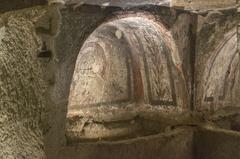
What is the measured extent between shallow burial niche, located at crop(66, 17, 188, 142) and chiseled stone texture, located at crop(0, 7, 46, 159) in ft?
3.28

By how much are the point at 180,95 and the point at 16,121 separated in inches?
68.6

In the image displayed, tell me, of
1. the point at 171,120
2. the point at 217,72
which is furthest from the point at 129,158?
the point at 217,72

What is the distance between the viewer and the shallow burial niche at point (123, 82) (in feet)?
13.2

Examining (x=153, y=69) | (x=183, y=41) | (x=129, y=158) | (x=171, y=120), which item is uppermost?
(x=183, y=41)

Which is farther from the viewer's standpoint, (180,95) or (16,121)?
(180,95)

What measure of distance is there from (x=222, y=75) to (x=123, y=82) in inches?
41.7

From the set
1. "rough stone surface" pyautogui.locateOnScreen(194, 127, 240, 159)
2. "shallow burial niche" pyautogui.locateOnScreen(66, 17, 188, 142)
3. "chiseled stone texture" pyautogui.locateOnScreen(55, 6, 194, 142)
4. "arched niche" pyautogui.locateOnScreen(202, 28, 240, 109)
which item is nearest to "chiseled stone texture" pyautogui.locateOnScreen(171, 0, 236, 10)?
"chiseled stone texture" pyautogui.locateOnScreen(55, 6, 194, 142)

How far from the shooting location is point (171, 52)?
12.9 ft

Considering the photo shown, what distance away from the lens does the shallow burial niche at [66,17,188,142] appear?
13.2ft

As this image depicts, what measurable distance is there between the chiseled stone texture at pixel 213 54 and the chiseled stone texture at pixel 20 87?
5.73 ft

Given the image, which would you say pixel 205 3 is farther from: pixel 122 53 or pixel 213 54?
pixel 122 53

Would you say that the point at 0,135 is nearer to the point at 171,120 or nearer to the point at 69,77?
the point at 69,77

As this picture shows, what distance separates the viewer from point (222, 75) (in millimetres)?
4375

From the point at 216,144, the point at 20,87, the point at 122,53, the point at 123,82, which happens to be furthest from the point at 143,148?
the point at 20,87
